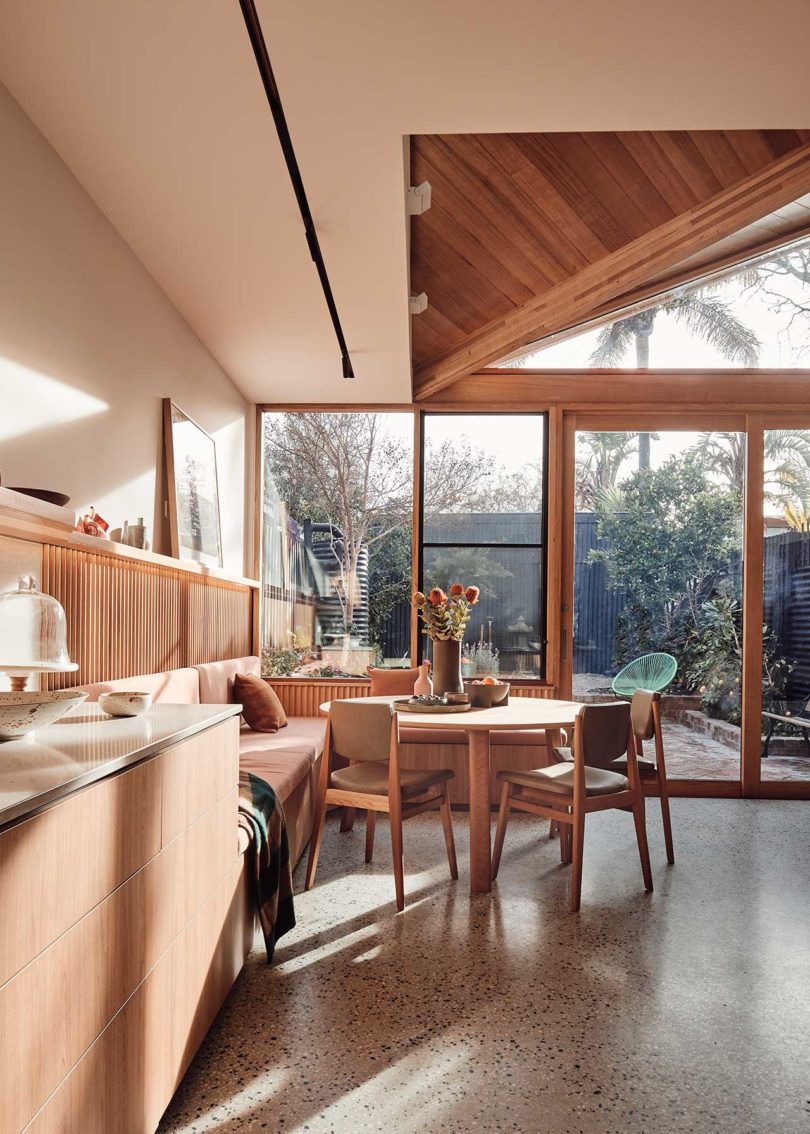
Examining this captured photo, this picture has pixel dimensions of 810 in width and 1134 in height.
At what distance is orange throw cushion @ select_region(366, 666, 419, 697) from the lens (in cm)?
507

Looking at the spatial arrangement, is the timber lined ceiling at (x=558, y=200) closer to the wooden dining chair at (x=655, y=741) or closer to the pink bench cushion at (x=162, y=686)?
the wooden dining chair at (x=655, y=741)

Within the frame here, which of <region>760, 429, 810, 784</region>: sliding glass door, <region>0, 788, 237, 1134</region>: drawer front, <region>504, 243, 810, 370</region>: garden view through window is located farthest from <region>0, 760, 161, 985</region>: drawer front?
<region>760, 429, 810, 784</region>: sliding glass door

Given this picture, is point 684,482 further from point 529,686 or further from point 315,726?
point 315,726

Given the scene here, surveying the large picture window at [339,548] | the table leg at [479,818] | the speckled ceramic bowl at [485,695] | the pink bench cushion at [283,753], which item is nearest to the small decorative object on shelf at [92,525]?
the pink bench cushion at [283,753]

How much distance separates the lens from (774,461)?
19.4ft

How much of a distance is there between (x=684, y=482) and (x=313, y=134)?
4158 millimetres

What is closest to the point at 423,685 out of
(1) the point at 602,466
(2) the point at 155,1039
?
(1) the point at 602,466

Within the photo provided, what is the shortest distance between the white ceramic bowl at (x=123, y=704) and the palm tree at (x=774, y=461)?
4909mm

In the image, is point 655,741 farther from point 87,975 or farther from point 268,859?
point 87,975

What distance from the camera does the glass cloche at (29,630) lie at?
2.38m

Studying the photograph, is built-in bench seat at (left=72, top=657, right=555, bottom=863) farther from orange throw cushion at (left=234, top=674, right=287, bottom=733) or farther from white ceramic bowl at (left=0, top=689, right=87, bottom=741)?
white ceramic bowl at (left=0, top=689, right=87, bottom=741)

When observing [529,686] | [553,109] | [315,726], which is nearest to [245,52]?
[553,109]

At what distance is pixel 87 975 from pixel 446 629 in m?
2.97

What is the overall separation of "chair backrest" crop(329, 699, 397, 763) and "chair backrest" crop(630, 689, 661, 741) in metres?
1.35
